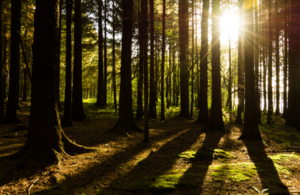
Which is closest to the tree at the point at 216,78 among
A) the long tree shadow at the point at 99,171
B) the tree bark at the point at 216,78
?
the tree bark at the point at 216,78

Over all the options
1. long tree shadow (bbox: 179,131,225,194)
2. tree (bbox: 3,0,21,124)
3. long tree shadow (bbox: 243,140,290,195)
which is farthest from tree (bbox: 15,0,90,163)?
tree (bbox: 3,0,21,124)

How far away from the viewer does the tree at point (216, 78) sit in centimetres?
1023

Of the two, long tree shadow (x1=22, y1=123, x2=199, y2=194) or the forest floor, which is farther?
long tree shadow (x1=22, y1=123, x2=199, y2=194)

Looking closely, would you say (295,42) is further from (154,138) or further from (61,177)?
(61,177)

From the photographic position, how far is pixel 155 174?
4.52 metres

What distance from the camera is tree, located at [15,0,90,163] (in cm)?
466

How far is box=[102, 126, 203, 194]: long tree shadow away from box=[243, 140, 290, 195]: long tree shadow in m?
1.62

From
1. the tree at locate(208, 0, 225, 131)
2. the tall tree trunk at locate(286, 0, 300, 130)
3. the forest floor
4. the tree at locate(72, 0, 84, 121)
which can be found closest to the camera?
the forest floor

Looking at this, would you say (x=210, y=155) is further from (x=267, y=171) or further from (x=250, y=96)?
(x=250, y=96)

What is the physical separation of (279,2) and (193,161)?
15396mm

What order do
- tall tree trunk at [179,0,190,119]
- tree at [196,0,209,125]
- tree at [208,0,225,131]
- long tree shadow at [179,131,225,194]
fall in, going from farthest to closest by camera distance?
tall tree trunk at [179,0,190,119]
tree at [196,0,209,125]
tree at [208,0,225,131]
long tree shadow at [179,131,225,194]

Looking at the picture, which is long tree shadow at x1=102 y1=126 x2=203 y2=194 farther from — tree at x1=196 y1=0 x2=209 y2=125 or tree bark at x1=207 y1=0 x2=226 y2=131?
tree at x1=196 y1=0 x2=209 y2=125

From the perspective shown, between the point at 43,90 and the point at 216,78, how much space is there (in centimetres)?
919

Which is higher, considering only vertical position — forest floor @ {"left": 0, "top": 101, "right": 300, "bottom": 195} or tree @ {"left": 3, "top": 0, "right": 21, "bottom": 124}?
tree @ {"left": 3, "top": 0, "right": 21, "bottom": 124}
